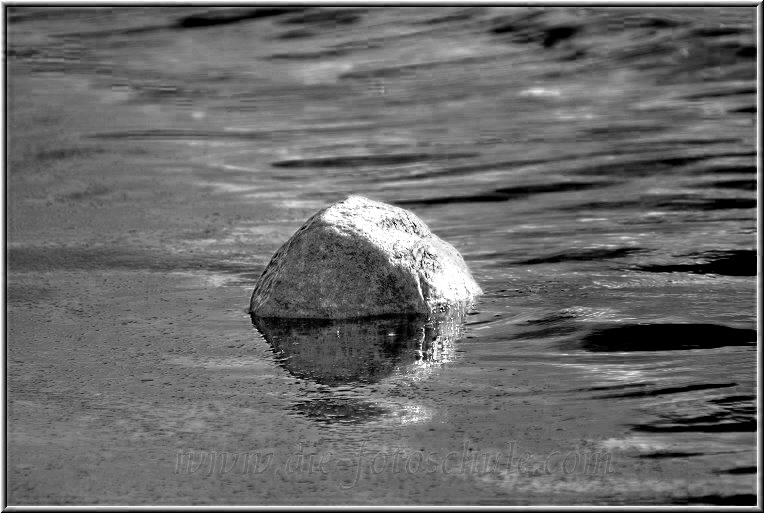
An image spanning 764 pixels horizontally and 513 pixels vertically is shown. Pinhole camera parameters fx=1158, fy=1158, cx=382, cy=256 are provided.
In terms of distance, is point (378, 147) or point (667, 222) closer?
point (667, 222)

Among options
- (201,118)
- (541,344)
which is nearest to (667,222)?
(541,344)

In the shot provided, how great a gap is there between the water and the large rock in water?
0.52 feet

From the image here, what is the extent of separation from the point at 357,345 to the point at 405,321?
0.34 m

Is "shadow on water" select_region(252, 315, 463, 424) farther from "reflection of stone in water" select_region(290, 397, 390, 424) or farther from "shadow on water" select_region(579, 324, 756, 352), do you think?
"shadow on water" select_region(579, 324, 756, 352)

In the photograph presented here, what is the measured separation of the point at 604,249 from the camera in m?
6.09

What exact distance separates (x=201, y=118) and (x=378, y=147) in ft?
6.83

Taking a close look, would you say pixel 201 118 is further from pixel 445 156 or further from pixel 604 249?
pixel 604 249

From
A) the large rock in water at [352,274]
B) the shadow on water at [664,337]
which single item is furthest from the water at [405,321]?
the large rock in water at [352,274]

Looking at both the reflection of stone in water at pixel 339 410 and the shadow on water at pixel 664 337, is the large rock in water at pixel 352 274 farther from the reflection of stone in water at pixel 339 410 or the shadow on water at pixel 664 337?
the reflection of stone in water at pixel 339 410

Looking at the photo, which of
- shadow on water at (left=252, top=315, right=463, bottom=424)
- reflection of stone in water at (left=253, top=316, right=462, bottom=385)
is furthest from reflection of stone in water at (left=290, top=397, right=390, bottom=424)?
reflection of stone in water at (left=253, top=316, right=462, bottom=385)

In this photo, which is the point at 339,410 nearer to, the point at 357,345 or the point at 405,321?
the point at 357,345

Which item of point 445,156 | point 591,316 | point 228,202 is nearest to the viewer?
point 591,316

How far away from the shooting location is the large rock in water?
511 centimetres

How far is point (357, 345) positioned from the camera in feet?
15.6
